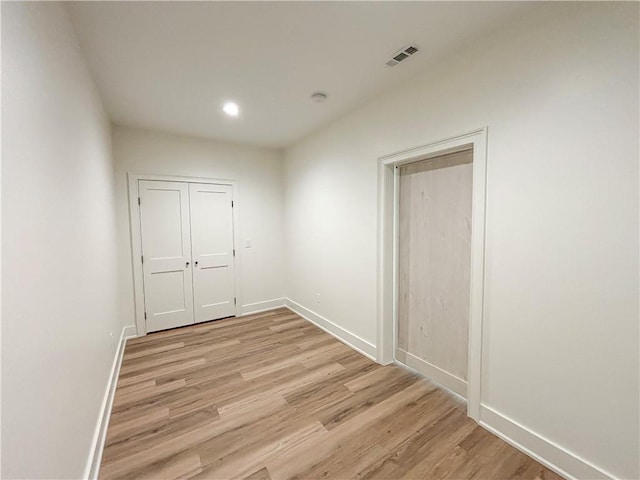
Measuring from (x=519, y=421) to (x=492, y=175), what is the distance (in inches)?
64.1

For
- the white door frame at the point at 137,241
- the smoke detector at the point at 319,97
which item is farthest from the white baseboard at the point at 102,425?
the smoke detector at the point at 319,97

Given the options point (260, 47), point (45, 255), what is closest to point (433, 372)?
point (45, 255)

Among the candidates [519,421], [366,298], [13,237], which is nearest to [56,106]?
[13,237]

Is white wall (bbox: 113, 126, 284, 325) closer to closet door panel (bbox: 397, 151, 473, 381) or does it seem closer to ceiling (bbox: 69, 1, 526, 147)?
ceiling (bbox: 69, 1, 526, 147)

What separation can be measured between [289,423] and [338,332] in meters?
1.49

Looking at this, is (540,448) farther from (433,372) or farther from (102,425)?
(102,425)

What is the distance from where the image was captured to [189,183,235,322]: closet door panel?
3863 millimetres

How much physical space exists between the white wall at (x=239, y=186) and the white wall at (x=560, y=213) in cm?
282

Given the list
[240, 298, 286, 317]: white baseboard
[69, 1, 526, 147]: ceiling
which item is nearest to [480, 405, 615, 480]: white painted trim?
[69, 1, 526, 147]: ceiling

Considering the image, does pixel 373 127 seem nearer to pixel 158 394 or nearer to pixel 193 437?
pixel 193 437

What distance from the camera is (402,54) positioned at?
6.51 feet

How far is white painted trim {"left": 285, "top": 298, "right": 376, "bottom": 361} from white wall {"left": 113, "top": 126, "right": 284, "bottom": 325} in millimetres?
647

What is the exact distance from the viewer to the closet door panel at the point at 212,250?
3.86 meters

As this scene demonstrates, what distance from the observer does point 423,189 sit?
2447 mm
